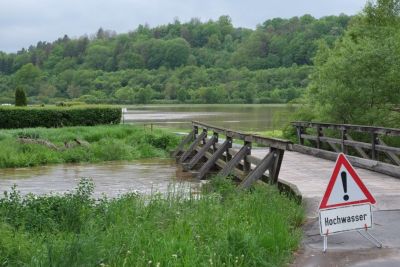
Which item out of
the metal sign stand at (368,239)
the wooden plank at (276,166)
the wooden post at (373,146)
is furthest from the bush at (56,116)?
the metal sign stand at (368,239)

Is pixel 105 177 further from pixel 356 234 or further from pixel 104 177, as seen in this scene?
pixel 356 234

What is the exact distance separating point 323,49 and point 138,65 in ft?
444

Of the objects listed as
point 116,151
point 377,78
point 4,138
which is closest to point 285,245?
point 377,78

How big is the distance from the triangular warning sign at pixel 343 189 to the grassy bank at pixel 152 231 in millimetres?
717

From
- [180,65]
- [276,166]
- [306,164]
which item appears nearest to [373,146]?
[306,164]

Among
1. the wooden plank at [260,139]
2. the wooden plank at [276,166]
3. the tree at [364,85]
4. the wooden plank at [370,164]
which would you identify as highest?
the tree at [364,85]

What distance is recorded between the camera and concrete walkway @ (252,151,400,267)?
23.7ft

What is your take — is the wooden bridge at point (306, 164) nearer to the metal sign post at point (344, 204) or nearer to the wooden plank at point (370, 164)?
the wooden plank at point (370, 164)

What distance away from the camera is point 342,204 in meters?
7.84

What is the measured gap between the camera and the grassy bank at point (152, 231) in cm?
645

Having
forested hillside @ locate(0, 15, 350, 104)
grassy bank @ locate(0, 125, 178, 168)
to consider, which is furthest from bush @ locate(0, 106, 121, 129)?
forested hillside @ locate(0, 15, 350, 104)

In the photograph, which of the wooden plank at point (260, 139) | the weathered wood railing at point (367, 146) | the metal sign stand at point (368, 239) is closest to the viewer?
the metal sign stand at point (368, 239)

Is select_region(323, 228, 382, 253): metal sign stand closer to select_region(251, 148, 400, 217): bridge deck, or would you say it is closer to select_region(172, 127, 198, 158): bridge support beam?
select_region(251, 148, 400, 217): bridge deck

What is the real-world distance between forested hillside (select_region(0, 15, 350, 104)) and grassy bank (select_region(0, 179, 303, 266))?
303 feet
